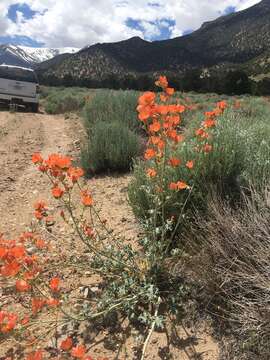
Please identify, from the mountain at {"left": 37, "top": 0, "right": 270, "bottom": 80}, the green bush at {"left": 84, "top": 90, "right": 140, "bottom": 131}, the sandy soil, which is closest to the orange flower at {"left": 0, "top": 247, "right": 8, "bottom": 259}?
the sandy soil

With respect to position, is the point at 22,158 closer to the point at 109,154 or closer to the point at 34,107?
the point at 109,154

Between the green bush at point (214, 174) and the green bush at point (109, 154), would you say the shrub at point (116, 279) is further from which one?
the green bush at point (109, 154)

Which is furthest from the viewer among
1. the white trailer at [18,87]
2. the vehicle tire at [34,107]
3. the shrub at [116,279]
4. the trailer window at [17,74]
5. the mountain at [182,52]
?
the mountain at [182,52]

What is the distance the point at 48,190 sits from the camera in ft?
17.0

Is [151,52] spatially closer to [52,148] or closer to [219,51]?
[219,51]

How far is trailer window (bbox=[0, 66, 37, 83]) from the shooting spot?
1334 cm

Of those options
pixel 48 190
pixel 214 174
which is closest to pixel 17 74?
pixel 48 190

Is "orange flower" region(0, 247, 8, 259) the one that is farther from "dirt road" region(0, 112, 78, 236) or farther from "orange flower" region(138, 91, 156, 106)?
"dirt road" region(0, 112, 78, 236)

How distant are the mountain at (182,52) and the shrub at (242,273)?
273 ft

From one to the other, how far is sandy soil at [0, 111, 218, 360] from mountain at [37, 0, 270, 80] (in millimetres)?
76504

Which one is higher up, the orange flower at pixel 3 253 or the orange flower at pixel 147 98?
the orange flower at pixel 147 98

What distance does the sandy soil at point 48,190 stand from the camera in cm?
251

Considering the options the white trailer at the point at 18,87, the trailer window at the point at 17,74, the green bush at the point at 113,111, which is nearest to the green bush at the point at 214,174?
the green bush at the point at 113,111

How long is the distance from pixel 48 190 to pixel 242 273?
330 centimetres
